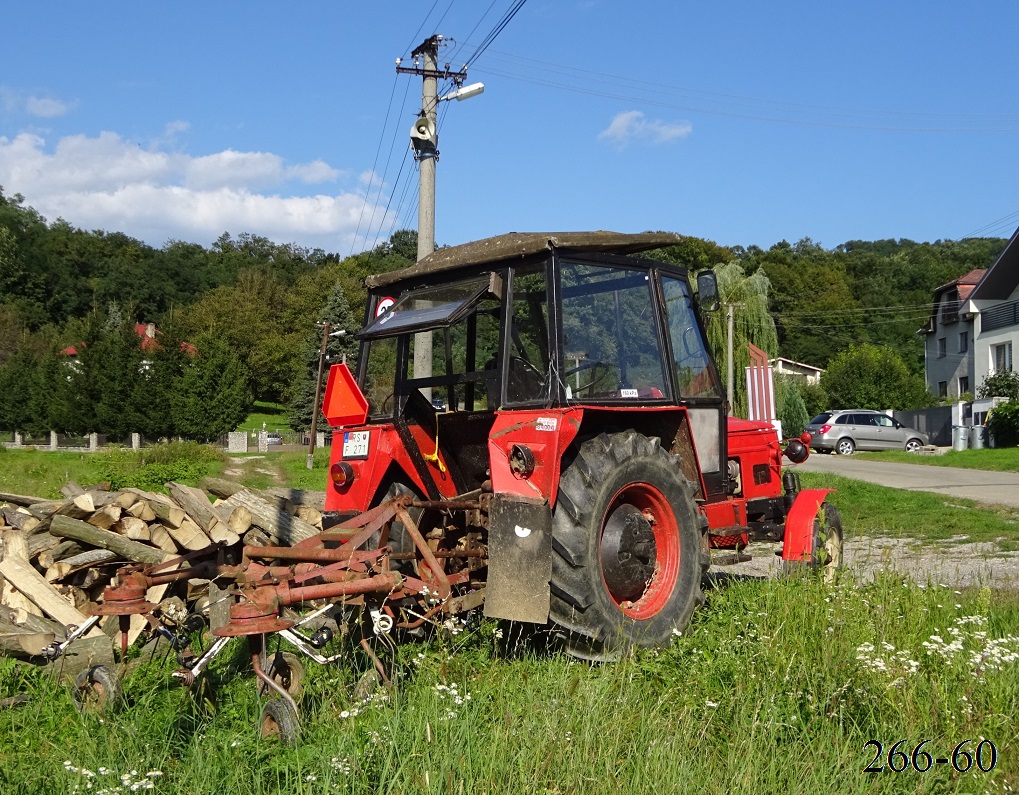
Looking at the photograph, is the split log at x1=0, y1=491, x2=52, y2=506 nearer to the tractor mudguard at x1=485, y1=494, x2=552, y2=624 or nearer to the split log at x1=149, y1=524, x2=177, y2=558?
the split log at x1=149, y1=524, x2=177, y2=558

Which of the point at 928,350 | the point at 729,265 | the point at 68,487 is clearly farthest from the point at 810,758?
the point at 928,350

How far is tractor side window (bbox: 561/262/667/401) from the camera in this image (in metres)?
5.60

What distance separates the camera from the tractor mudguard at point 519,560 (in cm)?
471

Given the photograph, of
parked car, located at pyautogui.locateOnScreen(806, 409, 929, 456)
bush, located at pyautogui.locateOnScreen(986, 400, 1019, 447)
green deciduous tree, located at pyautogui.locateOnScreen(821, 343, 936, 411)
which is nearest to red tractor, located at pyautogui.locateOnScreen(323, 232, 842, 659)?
bush, located at pyautogui.locateOnScreen(986, 400, 1019, 447)

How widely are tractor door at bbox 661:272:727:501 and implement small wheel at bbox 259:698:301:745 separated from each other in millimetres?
3300

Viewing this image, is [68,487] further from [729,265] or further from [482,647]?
[729,265]

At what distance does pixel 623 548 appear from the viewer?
17.4 ft

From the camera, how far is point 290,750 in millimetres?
3730

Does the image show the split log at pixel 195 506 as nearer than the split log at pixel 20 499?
Yes

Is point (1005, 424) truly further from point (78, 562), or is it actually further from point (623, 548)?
point (78, 562)

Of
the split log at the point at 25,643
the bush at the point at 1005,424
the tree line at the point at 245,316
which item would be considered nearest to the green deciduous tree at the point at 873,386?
the tree line at the point at 245,316

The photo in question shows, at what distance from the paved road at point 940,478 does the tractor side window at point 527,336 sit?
37.4ft

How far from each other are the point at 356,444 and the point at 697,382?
2.34 metres

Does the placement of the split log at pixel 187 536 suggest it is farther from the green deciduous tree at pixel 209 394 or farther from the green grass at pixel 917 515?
the green deciduous tree at pixel 209 394
